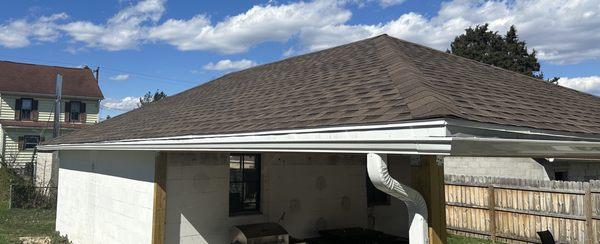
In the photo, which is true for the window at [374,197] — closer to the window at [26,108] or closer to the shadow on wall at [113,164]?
the shadow on wall at [113,164]

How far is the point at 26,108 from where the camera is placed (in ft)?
112

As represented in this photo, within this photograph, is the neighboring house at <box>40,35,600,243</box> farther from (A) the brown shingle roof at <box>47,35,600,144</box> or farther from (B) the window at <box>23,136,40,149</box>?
(B) the window at <box>23,136,40,149</box>

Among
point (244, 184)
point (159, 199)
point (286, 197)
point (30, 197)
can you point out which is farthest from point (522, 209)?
point (30, 197)

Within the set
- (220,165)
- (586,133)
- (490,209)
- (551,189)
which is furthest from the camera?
(490,209)

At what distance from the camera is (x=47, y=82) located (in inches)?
1407

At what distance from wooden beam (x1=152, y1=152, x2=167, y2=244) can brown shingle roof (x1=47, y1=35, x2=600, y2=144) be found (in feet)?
1.71

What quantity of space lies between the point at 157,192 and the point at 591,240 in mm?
9552

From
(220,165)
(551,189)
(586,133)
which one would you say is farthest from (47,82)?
(586,133)

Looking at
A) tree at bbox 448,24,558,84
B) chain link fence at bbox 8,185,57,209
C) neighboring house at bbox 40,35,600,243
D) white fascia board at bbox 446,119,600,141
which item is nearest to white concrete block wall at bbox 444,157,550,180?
neighboring house at bbox 40,35,600,243

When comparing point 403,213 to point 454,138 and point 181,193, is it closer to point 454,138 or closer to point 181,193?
point 181,193

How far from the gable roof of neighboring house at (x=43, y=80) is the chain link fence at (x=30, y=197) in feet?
57.3

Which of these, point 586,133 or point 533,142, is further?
point 586,133

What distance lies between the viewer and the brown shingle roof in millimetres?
4273

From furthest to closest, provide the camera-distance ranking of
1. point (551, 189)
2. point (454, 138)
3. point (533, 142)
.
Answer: point (551, 189)
point (533, 142)
point (454, 138)
